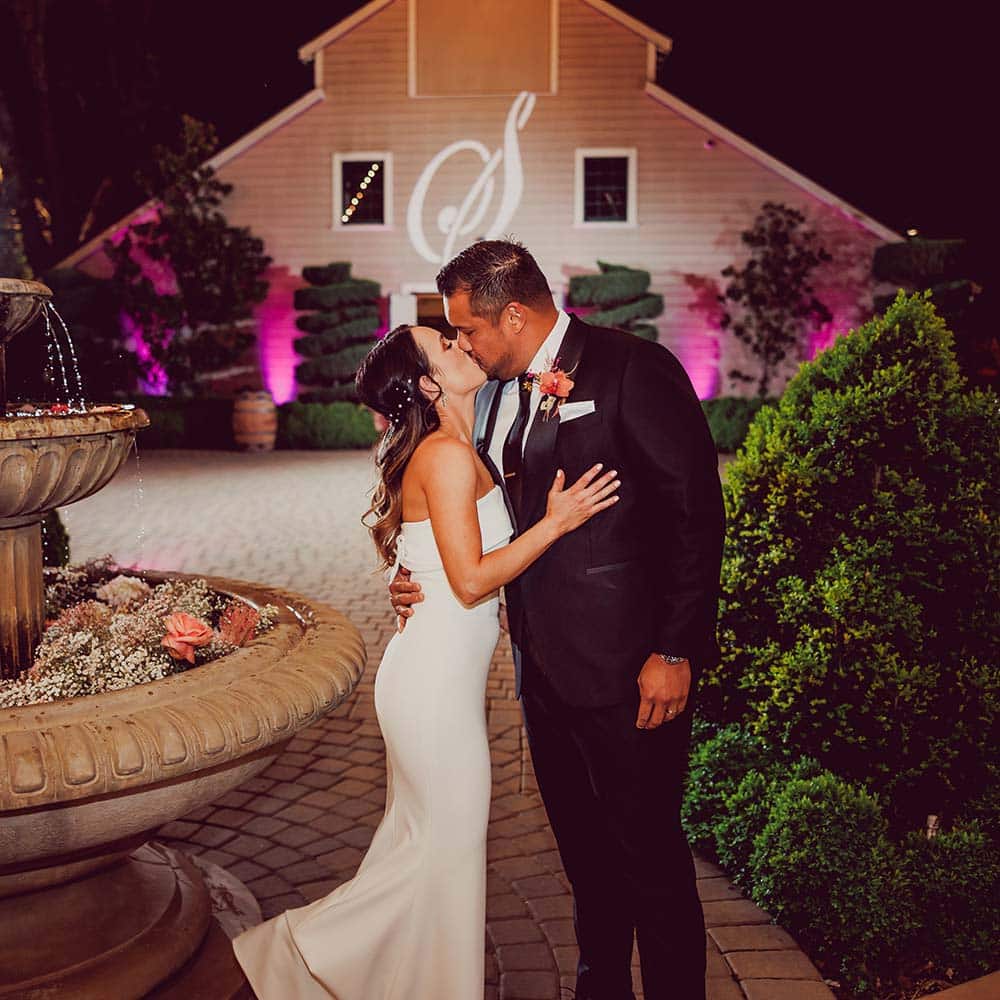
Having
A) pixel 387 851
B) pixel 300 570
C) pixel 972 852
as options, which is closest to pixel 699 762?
pixel 972 852

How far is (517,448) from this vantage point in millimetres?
2711

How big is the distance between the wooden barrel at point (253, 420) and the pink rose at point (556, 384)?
52.7ft

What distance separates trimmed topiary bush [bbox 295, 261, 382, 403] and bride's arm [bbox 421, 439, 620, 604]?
1698 cm

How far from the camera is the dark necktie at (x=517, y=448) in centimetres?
267

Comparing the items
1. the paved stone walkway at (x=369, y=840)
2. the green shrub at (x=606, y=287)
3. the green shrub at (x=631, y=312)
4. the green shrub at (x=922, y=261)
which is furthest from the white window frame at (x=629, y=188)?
the paved stone walkway at (x=369, y=840)

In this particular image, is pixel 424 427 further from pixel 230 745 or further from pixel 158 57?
pixel 158 57

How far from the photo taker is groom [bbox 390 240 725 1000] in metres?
2.47

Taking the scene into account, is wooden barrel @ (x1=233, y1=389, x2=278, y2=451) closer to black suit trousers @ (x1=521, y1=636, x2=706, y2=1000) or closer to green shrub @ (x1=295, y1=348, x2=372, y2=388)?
green shrub @ (x1=295, y1=348, x2=372, y2=388)

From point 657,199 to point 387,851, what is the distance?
18.2 meters

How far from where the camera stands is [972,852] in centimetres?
314

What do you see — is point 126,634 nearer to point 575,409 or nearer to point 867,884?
point 575,409

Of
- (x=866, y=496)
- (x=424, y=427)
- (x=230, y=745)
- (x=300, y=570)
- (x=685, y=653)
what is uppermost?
(x=424, y=427)

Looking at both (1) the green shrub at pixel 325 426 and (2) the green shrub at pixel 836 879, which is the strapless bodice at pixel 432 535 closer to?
(2) the green shrub at pixel 836 879

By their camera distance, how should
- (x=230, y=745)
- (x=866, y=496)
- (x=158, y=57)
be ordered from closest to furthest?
(x=230, y=745) < (x=866, y=496) < (x=158, y=57)
